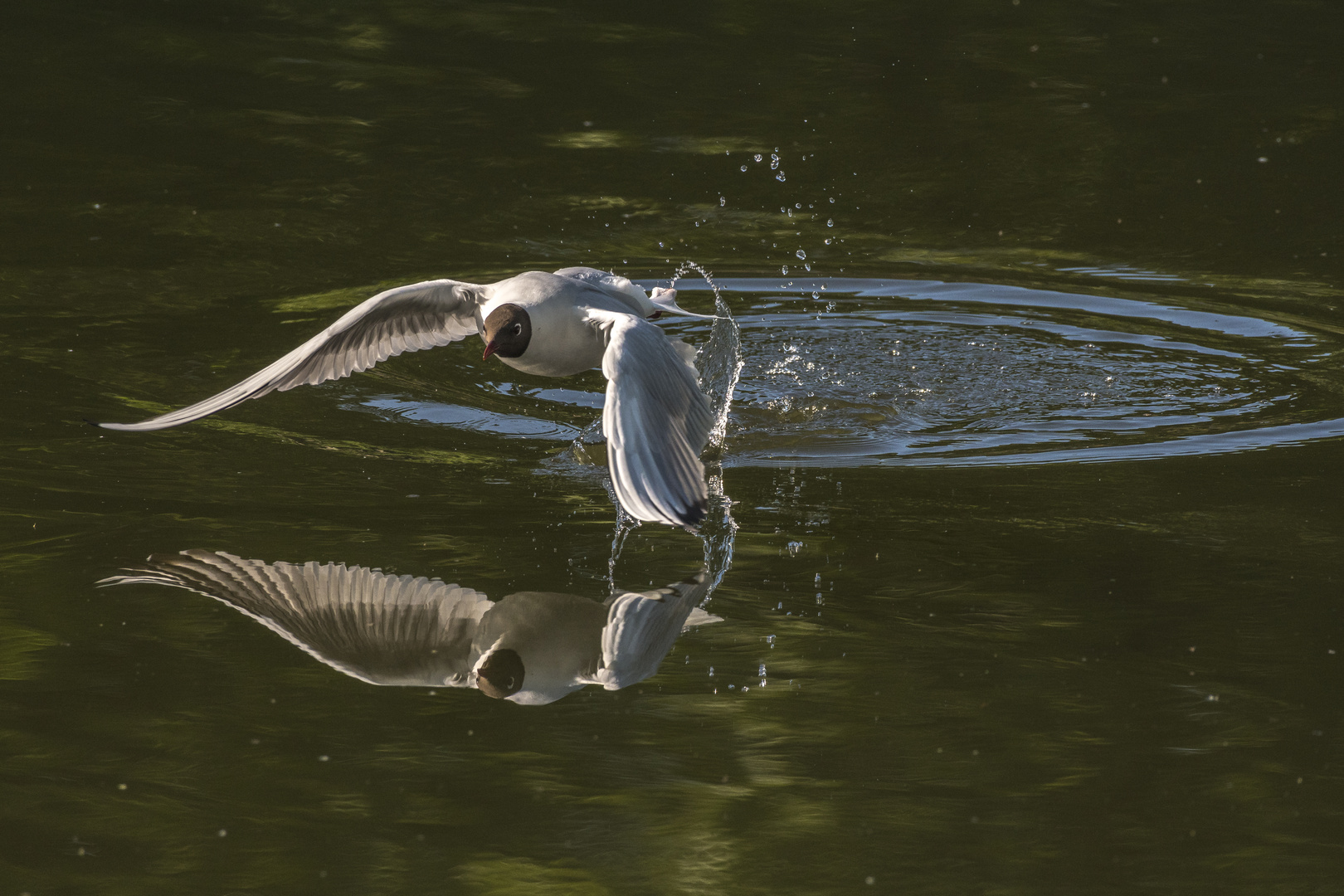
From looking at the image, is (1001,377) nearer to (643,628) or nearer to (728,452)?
(728,452)

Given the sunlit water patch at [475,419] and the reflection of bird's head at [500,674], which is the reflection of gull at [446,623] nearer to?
the reflection of bird's head at [500,674]

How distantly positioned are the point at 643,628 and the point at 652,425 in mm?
676

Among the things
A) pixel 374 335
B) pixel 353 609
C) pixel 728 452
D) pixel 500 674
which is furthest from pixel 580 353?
pixel 500 674

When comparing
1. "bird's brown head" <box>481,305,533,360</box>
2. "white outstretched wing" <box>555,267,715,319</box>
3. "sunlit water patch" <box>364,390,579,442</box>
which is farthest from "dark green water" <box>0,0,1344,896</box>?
"white outstretched wing" <box>555,267,715,319</box>

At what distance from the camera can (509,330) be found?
18.4 feet

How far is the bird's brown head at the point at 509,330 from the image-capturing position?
5.61 m

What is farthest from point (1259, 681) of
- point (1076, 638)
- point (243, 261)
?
point (243, 261)

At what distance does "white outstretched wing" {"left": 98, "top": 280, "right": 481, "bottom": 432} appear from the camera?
584 cm

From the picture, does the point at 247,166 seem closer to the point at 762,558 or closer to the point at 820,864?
the point at 762,558

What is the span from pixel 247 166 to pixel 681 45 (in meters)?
3.74

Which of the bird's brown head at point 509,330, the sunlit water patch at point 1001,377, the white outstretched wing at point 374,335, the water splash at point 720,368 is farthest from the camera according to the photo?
the water splash at point 720,368

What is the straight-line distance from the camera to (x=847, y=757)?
3703mm

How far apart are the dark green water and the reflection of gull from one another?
82 mm

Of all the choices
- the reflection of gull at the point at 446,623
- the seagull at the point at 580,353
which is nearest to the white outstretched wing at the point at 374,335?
the seagull at the point at 580,353
